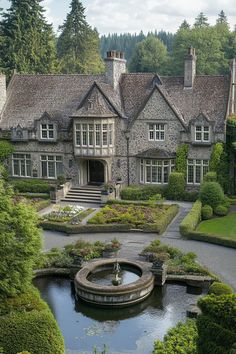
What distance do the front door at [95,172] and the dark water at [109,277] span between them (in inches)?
759

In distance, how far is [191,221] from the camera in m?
32.0

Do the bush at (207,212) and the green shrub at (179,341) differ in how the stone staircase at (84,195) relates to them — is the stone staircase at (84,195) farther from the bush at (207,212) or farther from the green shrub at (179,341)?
the green shrub at (179,341)

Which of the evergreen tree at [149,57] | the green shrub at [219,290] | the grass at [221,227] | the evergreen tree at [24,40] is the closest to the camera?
the green shrub at [219,290]

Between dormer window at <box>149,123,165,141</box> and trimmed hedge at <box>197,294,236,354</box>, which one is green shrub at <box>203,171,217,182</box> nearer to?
dormer window at <box>149,123,165,141</box>

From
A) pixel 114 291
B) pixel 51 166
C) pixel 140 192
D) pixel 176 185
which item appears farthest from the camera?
pixel 51 166

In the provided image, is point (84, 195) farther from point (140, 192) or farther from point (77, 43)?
point (77, 43)

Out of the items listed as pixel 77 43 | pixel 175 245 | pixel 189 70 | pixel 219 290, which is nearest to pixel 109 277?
pixel 219 290

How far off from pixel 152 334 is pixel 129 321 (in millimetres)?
1646

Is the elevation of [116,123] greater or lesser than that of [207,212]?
greater

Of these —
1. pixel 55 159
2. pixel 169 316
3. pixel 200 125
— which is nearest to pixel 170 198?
pixel 200 125

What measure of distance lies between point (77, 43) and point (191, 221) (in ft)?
198

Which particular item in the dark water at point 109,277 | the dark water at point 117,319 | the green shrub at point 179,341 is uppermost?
the dark water at point 109,277

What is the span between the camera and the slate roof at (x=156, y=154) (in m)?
41.4

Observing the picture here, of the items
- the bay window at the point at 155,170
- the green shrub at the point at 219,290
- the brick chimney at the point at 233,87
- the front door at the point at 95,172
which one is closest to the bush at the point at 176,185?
the bay window at the point at 155,170
